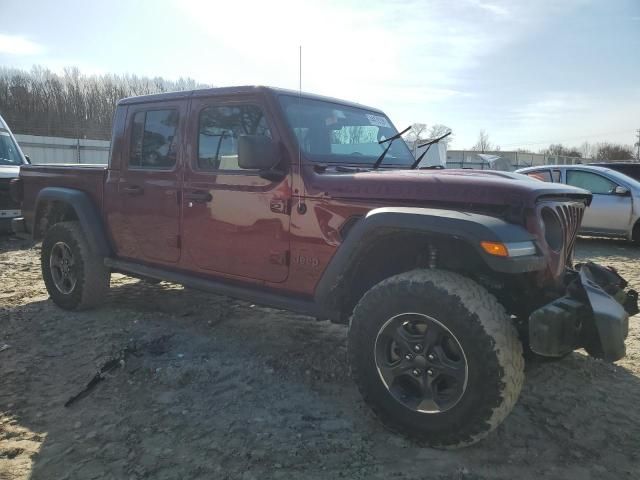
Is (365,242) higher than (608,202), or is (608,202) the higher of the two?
(365,242)

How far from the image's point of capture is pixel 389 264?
10.3ft

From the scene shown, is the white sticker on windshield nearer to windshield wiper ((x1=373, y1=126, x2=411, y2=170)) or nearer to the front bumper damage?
windshield wiper ((x1=373, y1=126, x2=411, y2=170))

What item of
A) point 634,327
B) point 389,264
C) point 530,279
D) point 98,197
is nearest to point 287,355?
point 389,264

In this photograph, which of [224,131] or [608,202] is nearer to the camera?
Result: [224,131]

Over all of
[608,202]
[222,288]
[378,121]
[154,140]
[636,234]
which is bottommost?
[636,234]

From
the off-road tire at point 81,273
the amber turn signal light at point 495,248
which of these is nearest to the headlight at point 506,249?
the amber turn signal light at point 495,248

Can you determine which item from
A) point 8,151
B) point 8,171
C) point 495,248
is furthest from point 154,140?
point 8,151

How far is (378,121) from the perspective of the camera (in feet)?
13.7

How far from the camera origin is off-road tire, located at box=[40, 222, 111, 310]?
4629 mm

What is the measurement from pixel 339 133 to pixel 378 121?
630 millimetres

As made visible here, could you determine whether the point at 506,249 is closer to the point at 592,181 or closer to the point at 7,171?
the point at 592,181

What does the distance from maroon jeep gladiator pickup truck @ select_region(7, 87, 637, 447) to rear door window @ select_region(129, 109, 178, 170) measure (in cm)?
2

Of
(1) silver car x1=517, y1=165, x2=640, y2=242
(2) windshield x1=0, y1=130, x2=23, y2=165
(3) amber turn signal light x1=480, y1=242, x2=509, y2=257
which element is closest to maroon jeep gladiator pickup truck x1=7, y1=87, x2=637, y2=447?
(3) amber turn signal light x1=480, y1=242, x2=509, y2=257

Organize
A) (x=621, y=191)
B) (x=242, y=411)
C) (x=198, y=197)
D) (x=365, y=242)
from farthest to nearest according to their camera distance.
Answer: (x=621, y=191), (x=198, y=197), (x=242, y=411), (x=365, y=242)
